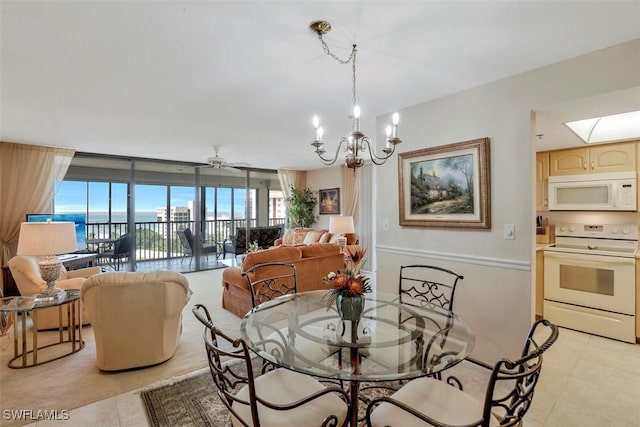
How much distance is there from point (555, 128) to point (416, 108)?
1.32m

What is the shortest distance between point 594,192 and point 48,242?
5536 mm

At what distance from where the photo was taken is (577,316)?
10.5ft

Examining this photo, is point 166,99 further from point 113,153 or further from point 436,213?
point 113,153

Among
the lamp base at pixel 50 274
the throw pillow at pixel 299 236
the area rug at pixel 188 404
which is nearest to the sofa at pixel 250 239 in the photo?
the throw pillow at pixel 299 236

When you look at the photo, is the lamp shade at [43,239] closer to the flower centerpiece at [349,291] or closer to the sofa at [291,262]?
the sofa at [291,262]

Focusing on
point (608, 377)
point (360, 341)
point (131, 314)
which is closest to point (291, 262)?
point (131, 314)

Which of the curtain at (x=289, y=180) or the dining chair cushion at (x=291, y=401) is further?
the curtain at (x=289, y=180)

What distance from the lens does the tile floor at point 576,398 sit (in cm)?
189

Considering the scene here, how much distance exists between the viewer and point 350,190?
23.0 ft

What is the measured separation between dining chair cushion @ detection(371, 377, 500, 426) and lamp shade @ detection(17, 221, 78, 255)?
2945 mm

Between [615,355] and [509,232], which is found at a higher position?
[509,232]

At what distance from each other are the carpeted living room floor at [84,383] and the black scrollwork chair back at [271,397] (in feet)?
3.38

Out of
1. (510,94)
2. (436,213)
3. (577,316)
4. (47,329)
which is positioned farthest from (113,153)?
(577,316)

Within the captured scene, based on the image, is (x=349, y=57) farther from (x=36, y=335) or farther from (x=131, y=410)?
(x=36, y=335)
